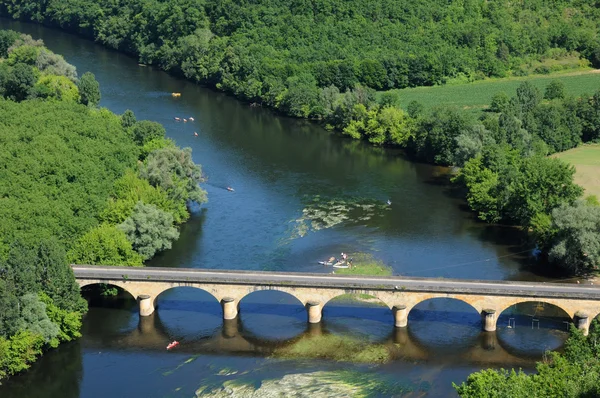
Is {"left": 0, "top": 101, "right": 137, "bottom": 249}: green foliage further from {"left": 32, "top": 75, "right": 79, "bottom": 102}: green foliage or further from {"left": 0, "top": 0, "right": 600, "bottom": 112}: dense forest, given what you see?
{"left": 0, "top": 0, "right": 600, "bottom": 112}: dense forest

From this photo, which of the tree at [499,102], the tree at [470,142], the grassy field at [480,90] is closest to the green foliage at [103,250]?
the tree at [470,142]

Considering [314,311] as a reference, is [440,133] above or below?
above

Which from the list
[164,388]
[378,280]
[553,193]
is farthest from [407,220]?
[164,388]

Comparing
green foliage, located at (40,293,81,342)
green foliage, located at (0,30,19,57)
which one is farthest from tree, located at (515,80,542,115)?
green foliage, located at (0,30,19,57)

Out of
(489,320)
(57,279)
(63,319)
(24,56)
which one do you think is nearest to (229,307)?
(63,319)

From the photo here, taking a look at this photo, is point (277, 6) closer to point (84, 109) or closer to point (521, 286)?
point (84, 109)

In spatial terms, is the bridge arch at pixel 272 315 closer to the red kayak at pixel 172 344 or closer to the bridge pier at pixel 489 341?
the red kayak at pixel 172 344

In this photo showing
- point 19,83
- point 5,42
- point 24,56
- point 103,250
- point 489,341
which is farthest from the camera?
point 5,42

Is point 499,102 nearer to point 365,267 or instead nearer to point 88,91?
point 365,267
